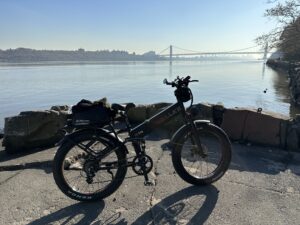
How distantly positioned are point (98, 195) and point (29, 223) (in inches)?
29.4

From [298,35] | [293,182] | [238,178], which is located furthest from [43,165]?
[298,35]

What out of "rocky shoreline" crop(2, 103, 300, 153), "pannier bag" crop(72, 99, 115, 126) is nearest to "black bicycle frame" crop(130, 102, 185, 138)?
"pannier bag" crop(72, 99, 115, 126)

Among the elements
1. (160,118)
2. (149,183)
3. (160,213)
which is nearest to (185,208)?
(160,213)

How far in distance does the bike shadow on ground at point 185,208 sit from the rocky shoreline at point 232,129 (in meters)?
1.88

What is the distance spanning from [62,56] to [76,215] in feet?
390

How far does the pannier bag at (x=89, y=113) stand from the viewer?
340 cm

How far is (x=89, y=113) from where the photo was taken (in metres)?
3.40

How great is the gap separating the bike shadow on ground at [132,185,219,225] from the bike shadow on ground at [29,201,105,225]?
1.49ft

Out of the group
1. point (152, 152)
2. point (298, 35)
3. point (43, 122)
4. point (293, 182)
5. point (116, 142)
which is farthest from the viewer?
point (298, 35)

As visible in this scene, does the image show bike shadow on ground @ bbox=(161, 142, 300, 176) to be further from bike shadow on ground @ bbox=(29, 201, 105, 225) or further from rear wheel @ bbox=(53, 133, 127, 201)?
bike shadow on ground @ bbox=(29, 201, 105, 225)

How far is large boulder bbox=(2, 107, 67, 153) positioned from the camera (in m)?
5.21

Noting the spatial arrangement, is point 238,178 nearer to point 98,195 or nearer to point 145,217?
point 145,217

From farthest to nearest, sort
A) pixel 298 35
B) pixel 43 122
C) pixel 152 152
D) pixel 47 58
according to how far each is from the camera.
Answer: pixel 47 58 → pixel 298 35 → pixel 43 122 → pixel 152 152

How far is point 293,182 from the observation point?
402 cm
